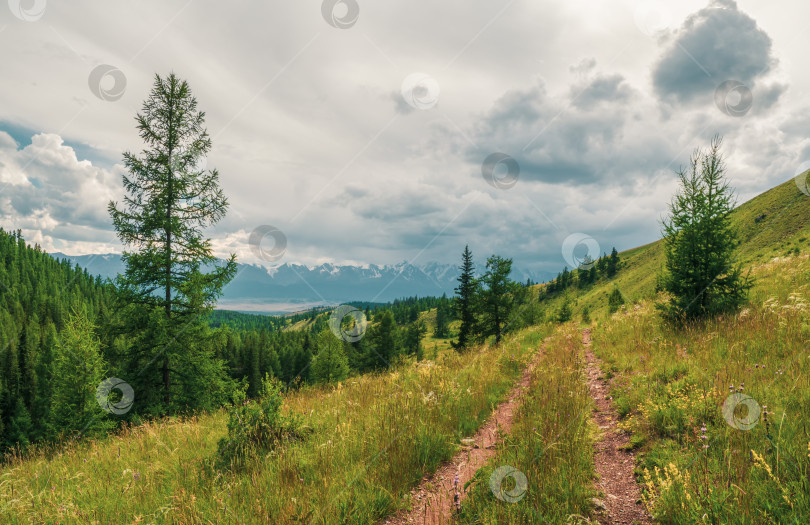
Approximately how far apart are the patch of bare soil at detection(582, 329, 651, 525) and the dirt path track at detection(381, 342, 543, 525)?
4.59 ft

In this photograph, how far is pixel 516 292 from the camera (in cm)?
3222

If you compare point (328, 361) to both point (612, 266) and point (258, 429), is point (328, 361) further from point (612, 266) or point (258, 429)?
point (612, 266)

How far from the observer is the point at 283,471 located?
4188 millimetres

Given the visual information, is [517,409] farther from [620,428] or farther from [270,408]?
[270,408]

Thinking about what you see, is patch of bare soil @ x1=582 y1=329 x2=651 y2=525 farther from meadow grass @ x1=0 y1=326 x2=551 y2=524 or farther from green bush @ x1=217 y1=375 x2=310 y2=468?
green bush @ x1=217 y1=375 x2=310 y2=468

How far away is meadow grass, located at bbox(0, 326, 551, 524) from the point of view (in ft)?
11.8

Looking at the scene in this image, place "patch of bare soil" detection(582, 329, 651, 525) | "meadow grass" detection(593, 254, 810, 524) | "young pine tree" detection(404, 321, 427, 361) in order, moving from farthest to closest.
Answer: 1. "young pine tree" detection(404, 321, 427, 361)
2. "patch of bare soil" detection(582, 329, 651, 525)
3. "meadow grass" detection(593, 254, 810, 524)

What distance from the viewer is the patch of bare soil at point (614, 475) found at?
3395 millimetres

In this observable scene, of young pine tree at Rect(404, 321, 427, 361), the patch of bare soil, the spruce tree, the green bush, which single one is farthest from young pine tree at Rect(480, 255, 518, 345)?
the spruce tree

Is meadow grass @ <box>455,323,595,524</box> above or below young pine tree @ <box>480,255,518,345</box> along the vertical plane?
below

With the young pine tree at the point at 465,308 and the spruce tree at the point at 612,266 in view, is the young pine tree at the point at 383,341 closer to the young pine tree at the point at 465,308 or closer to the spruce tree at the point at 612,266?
the young pine tree at the point at 465,308

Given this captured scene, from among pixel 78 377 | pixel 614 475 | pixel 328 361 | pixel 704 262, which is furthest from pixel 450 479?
pixel 328 361

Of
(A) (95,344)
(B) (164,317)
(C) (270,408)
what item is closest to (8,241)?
(A) (95,344)

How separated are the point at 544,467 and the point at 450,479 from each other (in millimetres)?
1205
